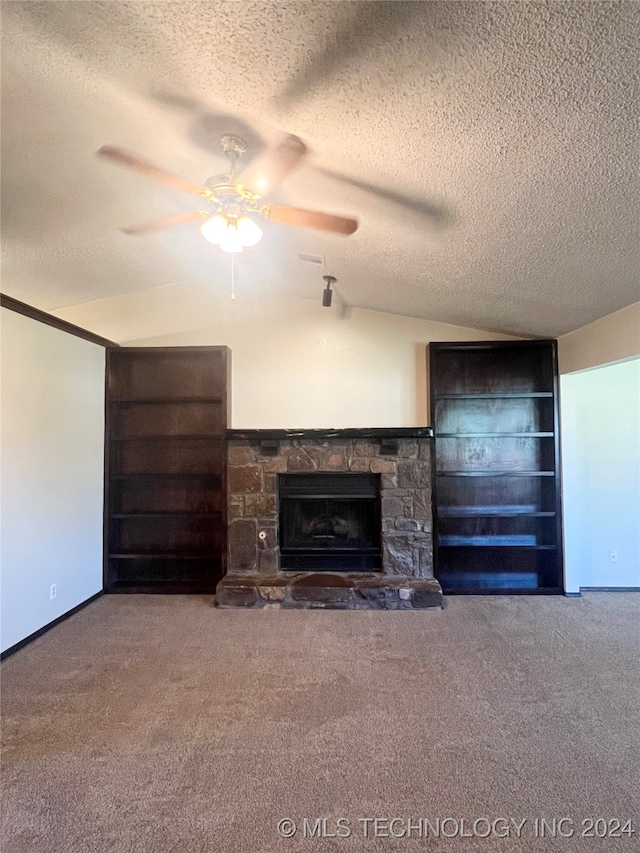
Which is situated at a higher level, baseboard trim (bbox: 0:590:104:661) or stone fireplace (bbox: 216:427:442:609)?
stone fireplace (bbox: 216:427:442:609)

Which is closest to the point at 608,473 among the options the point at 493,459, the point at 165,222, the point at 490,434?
the point at 493,459

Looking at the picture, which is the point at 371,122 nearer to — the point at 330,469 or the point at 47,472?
the point at 330,469

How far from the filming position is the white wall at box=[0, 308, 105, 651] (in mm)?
2697

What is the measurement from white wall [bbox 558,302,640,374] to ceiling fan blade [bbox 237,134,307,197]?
102 inches

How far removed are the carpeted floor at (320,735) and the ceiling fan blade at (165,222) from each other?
8.13 feet

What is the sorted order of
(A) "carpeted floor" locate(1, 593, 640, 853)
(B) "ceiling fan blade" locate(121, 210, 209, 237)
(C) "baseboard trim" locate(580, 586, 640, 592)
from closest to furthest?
(A) "carpeted floor" locate(1, 593, 640, 853) → (B) "ceiling fan blade" locate(121, 210, 209, 237) → (C) "baseboard trim" locate(580, 586, 640, 592)

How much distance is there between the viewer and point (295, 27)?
122cm

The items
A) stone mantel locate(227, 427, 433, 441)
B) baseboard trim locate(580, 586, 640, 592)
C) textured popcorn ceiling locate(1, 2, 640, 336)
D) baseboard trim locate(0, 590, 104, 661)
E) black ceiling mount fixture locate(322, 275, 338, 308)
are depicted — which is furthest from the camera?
baseboard trim locate(580, 586, 640, 592)

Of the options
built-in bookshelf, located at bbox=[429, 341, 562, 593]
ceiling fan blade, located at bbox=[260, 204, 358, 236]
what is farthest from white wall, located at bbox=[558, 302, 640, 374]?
ceiling fan blade, located at bbox=[260, 204, 358, 236]

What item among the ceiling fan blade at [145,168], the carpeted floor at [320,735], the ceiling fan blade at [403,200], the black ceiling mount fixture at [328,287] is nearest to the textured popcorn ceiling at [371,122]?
the ceiling fan blade at [403,200]

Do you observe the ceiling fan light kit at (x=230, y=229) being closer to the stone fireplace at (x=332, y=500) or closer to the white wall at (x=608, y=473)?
the stone fireplace at (x=332, y=500)

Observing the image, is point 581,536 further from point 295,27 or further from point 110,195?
point 110,195

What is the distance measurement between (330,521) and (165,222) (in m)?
2.89

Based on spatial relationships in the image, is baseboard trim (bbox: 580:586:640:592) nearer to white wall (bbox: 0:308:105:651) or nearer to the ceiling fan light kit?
the ceiling fan light kit
